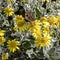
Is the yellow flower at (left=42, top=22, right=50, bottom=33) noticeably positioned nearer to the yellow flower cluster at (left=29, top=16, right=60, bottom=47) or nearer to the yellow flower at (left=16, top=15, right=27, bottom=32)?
the yellow flower cluster at (left=29, top=16, right=60, bottom=47)

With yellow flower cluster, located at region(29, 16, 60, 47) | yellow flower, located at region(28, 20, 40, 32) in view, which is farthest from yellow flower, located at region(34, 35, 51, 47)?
yellow flower, located at region(28, 20, 40, 32)

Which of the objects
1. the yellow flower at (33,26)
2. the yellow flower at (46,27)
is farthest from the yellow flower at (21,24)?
the yellow flower at (46,27)

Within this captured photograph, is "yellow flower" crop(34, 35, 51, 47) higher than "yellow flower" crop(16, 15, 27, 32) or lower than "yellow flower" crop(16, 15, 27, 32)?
lower


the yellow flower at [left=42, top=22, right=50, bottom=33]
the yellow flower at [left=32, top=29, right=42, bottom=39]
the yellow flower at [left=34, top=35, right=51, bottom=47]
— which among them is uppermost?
the yellow flower at [left=42, top=22, right=50, bottom=33]

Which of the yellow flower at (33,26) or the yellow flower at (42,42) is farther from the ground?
the yellow flower at (33,26)

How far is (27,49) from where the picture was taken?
2457 millimetres

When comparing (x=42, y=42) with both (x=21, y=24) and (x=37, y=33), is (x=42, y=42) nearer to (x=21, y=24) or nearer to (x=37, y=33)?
(x=37, y=33)

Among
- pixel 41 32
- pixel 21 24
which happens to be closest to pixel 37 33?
pixel 41 32

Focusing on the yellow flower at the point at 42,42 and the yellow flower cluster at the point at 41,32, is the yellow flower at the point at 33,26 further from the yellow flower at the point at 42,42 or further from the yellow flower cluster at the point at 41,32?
the yellow flower at the point at 42,42

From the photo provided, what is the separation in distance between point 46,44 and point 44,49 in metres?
0.12

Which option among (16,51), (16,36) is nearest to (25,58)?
(16,51)

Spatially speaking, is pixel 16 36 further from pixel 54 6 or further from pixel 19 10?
pixel 54 6

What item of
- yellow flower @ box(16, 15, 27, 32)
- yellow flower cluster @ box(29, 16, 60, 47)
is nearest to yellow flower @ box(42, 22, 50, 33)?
yellow flower cluster @ box(29, 16, 60, 47)

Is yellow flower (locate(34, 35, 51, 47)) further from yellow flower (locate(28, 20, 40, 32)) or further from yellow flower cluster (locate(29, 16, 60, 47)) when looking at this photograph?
yellow flower (locate(28, 20, 40, 32))
